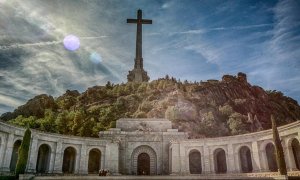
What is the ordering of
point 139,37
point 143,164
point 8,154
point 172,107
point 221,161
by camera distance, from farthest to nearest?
1. point 139,37
2. point 172,107
3. point 221,161
4. point 143,164
5. point 8,154

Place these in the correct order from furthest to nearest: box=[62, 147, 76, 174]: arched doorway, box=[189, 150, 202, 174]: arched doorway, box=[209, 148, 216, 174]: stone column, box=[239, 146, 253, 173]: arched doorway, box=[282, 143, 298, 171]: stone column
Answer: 1. box=[189, 150, 202, 174]: arched doorway
2. box=[62, 147, 76, 174]: arched doorway
3. box=[239, 146, 253, 173]: arched doorway
4. box=[209, 148, 216, 174]: stone column
5. box=[282, 143, 298, 171]: stone column

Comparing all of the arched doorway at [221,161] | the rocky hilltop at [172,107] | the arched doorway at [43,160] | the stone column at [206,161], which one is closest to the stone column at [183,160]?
the stone column at [206,161]

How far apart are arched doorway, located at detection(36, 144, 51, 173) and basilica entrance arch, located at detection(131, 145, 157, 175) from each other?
12682 mm

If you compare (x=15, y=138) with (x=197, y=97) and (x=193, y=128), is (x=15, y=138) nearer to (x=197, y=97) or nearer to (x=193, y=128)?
(x=193, y=128)

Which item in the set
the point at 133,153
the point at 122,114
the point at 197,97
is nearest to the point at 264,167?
the point at 133,153

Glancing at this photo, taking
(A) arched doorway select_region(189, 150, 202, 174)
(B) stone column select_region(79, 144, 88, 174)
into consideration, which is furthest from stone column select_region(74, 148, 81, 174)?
(A) arched doorway select_region(189, 150, 202, 174)

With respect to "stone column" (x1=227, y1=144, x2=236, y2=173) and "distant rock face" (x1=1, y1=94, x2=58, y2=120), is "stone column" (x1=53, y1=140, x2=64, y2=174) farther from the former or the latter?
"distant rock face" (x1=1, y1=94, x2=58, y2=120)

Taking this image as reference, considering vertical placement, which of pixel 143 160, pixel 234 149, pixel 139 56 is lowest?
pixel 143 160

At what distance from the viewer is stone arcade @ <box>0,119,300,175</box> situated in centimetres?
3312

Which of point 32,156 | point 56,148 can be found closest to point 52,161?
point 56,148

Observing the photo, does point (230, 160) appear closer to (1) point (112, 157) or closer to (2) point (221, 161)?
(2) point (221, 161)

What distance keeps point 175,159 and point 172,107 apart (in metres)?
37.6

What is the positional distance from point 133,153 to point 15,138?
17.6 meters

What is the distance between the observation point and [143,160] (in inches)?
1670
